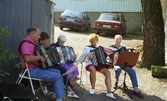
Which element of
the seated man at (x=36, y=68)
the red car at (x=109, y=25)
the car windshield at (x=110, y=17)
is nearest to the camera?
the seated man at (x=36, y=68)

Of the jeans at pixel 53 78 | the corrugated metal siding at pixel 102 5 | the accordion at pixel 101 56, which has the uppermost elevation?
the corrugated metal siding at pixel 102 5

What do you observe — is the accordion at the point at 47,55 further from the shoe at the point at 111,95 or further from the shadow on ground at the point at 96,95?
the shoe at the point at 111,95

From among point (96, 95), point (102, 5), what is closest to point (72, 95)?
point (96, 95)

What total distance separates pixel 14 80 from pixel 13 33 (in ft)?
3.47

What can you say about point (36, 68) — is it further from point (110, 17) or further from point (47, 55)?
point (110, 17)

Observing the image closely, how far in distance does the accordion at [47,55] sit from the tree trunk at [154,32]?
373cm

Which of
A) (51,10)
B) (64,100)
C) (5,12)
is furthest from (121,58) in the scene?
(51,10)

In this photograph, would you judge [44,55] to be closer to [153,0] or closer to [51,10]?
[51,10]

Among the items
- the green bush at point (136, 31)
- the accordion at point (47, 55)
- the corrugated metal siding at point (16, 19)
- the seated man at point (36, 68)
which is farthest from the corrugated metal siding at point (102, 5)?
the seated man at point (36, 68)

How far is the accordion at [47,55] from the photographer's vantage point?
460cm

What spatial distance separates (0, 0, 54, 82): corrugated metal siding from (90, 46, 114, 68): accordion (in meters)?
1.69

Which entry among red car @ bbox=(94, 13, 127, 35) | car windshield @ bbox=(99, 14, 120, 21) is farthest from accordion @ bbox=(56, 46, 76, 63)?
car windshield @ bbox=(99, 14, 120, 21)

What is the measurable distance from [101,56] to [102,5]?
16822mm

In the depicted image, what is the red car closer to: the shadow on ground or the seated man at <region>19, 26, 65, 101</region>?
the shadow on ground
